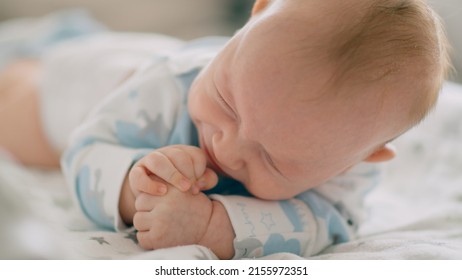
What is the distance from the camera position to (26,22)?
4.83 ft

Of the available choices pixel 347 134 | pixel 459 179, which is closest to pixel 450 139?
pixel 459 179

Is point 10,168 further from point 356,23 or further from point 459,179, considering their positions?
point 459,179

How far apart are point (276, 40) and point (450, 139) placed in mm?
569

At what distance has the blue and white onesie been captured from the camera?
688 millimetres

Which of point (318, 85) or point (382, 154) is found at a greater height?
point (318, 85)

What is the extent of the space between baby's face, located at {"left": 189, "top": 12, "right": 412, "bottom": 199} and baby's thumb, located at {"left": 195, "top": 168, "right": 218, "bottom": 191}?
2 centimetres

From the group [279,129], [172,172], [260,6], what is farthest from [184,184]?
[260,6]

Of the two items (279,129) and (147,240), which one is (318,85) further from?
(147,240)

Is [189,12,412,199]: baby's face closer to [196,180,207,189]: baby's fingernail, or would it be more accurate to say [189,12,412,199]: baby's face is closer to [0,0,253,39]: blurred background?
[196,180,207,189]: baby's fingernail

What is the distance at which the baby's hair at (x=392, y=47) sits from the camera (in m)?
0.61

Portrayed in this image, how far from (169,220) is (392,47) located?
30cm

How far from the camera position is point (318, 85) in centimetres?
61

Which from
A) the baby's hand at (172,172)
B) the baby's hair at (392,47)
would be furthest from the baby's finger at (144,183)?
the baby's hair at (392,47)

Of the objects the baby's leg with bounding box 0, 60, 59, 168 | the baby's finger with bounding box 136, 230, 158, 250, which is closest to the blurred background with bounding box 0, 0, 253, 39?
the baby's leg with bounding box 0, 60, 59, 168
